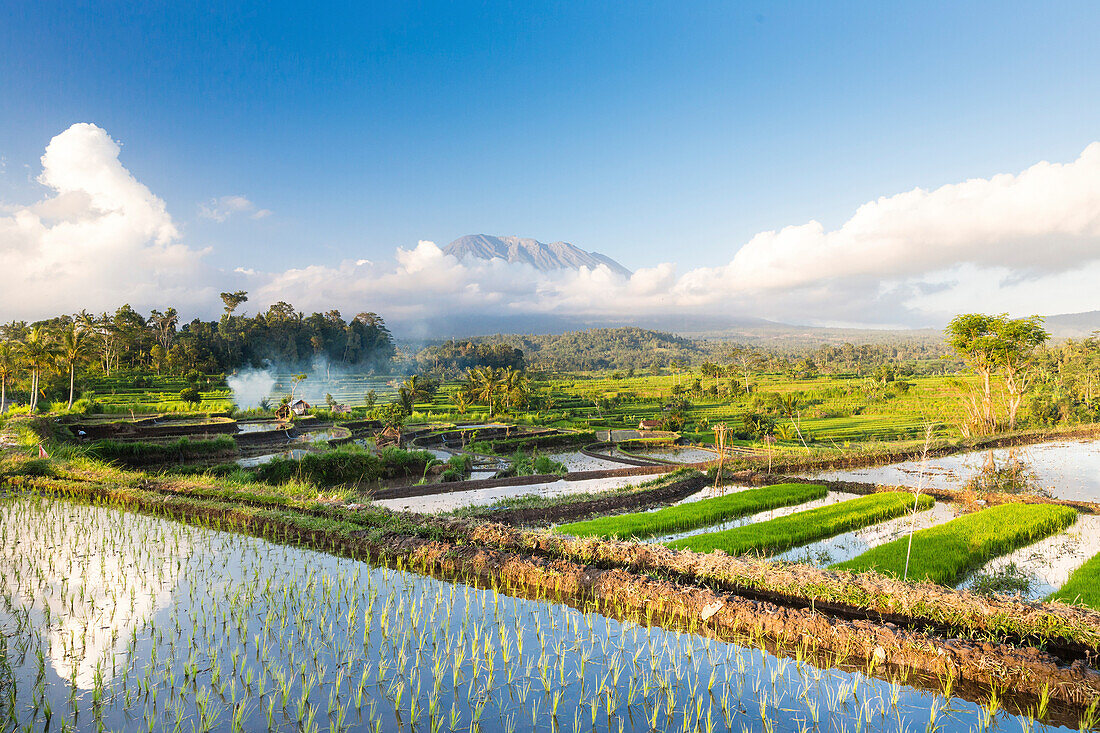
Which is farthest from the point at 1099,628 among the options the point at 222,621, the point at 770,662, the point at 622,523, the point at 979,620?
the point at 222,621

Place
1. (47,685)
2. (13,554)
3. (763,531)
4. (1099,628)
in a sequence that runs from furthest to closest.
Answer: (763,531)
(13,554)
(1099,628)
(47,685)

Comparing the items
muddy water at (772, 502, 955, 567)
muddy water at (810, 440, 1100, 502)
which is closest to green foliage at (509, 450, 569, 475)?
muddy water at (810, 440, 1100, 502)

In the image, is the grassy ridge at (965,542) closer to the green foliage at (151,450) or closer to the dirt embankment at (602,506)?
the dirt embankment at (602,506)

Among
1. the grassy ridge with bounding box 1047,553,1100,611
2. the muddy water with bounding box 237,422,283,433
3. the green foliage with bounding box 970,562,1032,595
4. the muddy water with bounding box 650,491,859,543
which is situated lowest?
the muddy water with bounding box 237,422,283,433

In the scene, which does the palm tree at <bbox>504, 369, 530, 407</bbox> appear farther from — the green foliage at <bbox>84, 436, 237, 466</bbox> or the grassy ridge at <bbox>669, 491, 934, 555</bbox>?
the grassy ridge at <bbox>669, 491, 934, 555</bbox>

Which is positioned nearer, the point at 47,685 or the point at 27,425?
the point at 47,685

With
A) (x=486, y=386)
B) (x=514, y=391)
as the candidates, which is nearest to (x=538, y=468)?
(x=514, y=391)

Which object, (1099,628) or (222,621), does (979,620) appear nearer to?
(1099,628)
